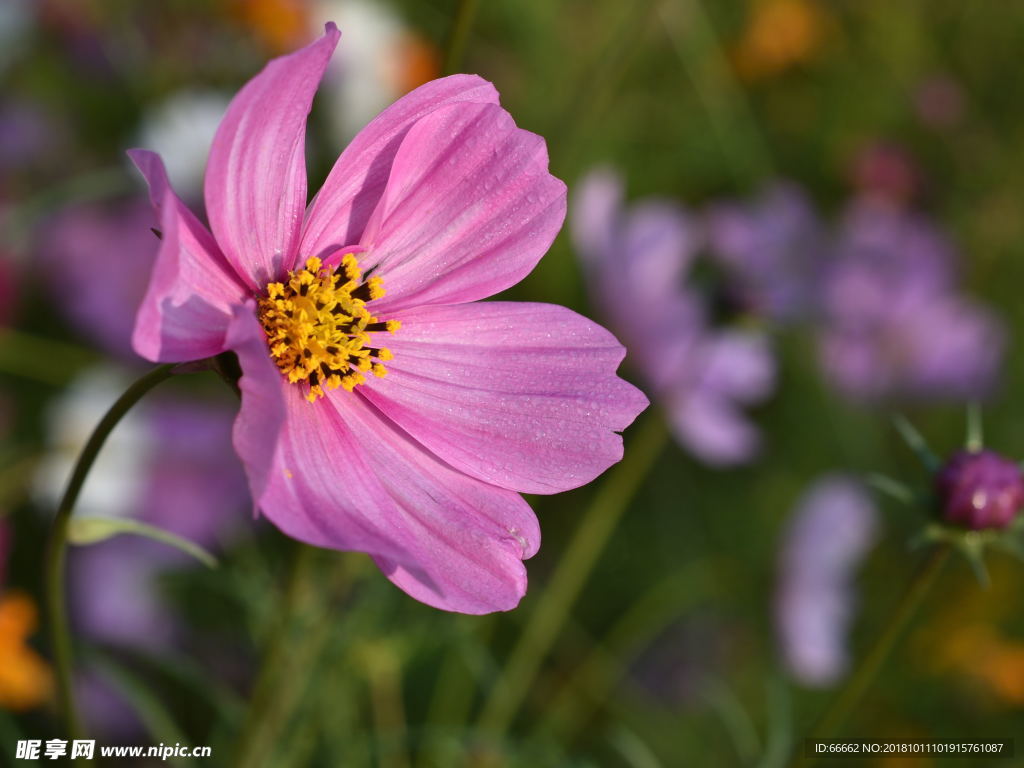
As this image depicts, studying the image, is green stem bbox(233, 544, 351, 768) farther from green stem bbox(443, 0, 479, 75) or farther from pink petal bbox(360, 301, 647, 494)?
green stem bbox(443, 0, 479, 75)

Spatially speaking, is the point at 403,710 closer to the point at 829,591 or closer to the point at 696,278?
the point at 829,591

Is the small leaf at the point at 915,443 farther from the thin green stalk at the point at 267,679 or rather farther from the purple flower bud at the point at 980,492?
the thin green stalk at the point at 267,679

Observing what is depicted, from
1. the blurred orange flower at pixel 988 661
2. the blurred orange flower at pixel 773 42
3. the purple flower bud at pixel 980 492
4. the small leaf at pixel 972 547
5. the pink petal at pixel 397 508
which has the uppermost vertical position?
the blurred orange flower at pixel 773 42

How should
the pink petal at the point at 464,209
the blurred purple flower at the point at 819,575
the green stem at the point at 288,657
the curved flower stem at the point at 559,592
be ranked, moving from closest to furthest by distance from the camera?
the pink petal at the point at 464,209, the green stem at the point at 288,657, the curved flower stem at the point at 559,592, the blurred purple flower at the point at 819,575

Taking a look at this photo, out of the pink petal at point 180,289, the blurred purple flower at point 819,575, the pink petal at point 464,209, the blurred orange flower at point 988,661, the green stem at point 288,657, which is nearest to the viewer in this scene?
the pink petal at point 180,289

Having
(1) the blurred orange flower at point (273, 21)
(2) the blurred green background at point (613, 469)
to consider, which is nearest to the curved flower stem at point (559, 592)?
(2) the blurred green background at point (613, 469)

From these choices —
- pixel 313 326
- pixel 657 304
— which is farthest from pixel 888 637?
pixel 657 304

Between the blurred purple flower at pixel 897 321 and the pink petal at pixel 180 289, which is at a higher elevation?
the blurred purple flower at pixel 897 321
